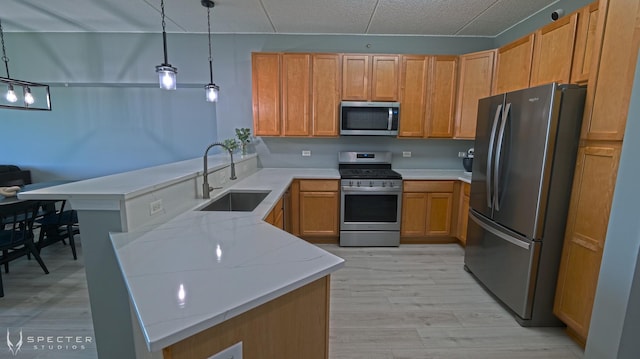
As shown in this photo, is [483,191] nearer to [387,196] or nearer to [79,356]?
[387,196]

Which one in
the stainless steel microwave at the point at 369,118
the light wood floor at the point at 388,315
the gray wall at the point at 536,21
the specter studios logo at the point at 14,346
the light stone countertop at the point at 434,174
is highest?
the gray wall at the point at 536,21

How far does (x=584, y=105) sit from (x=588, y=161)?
39cm

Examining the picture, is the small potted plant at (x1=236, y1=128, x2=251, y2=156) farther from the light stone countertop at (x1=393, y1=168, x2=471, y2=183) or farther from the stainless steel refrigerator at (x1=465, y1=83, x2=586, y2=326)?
the stainless steel refrigerator at (x1=465, y1=83, x2=586, y2=326)

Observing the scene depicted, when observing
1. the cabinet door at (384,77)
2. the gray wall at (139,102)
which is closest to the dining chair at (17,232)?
the gray wall at (139,102)

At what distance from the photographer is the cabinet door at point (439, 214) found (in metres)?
3.56

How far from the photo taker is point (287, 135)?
370cm

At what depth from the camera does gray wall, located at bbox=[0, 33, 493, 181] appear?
3.80m

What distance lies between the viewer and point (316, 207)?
3.56 metres

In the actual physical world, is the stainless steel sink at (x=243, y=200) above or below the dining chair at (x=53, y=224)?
above

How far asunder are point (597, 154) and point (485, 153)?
813 millimetres

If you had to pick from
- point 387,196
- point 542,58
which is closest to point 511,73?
point 542,58

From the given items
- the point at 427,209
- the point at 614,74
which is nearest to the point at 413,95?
the point at 427,209

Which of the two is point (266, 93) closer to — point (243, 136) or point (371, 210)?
point (243, 136)

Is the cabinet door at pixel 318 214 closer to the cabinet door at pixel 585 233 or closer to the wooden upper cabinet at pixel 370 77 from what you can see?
the wooden upper cabinet at pixel 370 77
